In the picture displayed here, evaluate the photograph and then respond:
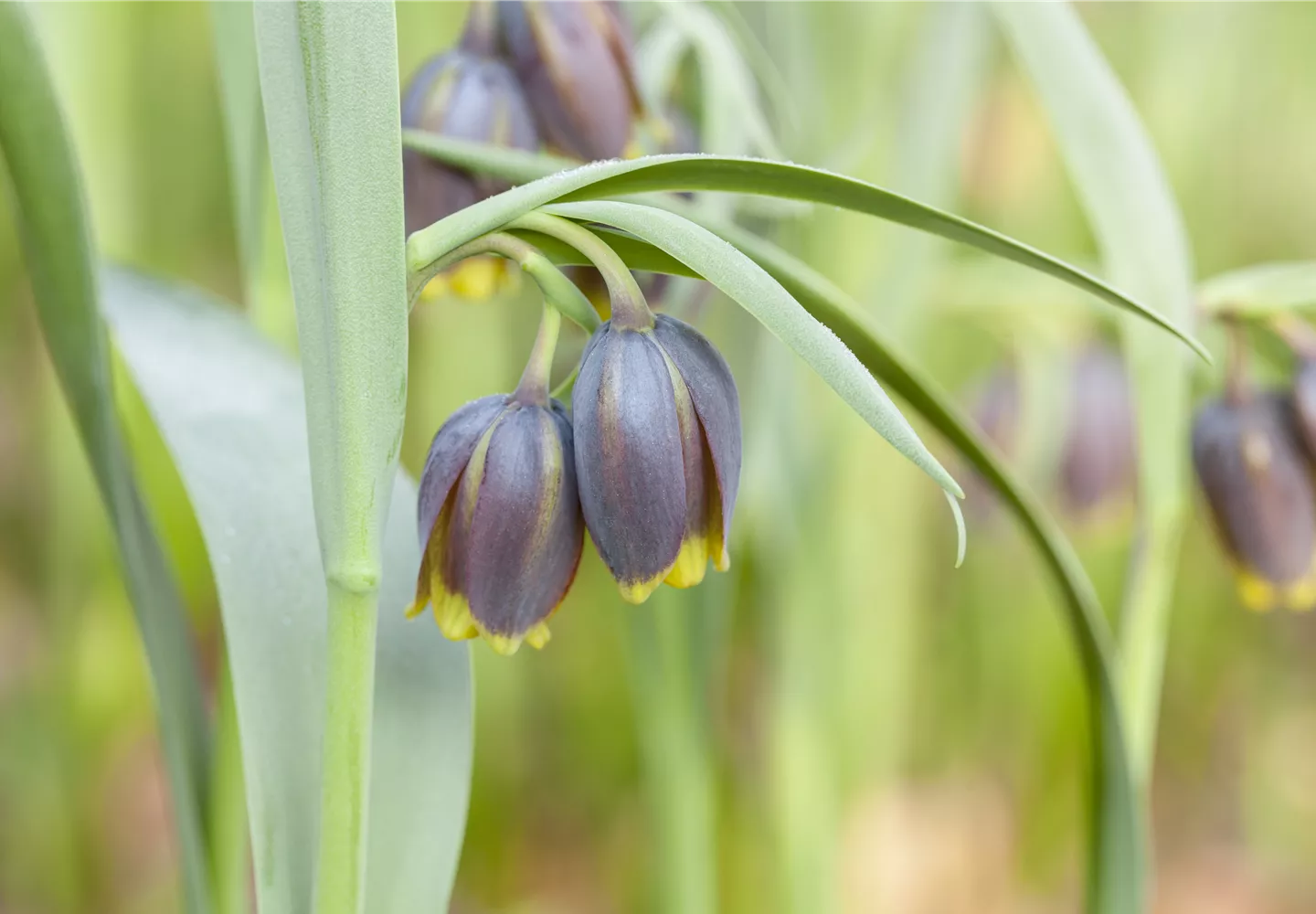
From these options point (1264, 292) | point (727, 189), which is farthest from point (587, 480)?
point (1264, 292)

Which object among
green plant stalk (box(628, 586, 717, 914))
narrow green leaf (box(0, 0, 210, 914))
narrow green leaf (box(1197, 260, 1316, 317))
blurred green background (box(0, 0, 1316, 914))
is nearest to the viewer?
narrow green leaf (box(0, 0, 210, 914))

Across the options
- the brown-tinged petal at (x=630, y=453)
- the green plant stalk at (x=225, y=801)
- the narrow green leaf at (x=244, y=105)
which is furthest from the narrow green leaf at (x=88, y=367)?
the brown-tinged petal at (x=630, y=453)

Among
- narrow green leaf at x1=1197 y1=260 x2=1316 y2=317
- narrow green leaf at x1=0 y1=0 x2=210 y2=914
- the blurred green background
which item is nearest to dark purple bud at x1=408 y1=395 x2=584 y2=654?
narrow green leaf at x1=0 y1=0 x2=210 y2=914

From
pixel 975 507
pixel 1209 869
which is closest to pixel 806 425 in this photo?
pixel 975 507

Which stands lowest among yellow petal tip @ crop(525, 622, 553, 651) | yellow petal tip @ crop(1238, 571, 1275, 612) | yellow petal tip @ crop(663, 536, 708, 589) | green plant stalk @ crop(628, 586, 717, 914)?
green plant stalk @ crop(628, 586, 717, 914)

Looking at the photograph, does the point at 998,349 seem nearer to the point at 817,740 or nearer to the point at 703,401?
the point at 817,740

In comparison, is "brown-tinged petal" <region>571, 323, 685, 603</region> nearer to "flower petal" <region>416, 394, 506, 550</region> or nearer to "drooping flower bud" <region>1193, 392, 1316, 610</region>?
"flower petal" <region>416, 394, 506, 550</region>

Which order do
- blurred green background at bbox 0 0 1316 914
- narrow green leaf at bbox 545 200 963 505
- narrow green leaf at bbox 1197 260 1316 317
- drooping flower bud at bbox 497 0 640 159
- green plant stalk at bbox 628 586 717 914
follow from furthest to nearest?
blurred green background at bbox 0 0 1316 914 < green plant stalk at bbox 628 586 717 914 < narrow green leaf at bbox 1197 260 1316 317 < drooping flower bud at bbox 497 0 640 159 < narrow green leaf at bbox 545 200 963 505
